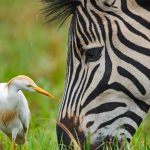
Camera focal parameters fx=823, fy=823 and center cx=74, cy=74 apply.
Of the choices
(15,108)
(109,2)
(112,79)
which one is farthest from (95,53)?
(15,108)

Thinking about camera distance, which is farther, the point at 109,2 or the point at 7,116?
the point at 7,116

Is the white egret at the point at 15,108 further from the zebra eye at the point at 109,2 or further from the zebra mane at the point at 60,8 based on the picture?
the zebra eye at the point at 109,2

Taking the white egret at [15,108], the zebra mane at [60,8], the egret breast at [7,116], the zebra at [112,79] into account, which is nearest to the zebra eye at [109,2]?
the zebra at [112,79]

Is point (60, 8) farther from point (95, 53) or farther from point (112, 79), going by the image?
point (112, 79)

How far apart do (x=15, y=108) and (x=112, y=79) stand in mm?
1454

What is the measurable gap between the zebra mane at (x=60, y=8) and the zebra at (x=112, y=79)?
0.73ft

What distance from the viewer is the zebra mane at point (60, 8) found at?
19.2 feet

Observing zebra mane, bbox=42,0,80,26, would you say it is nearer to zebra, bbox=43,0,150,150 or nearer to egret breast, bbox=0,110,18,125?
zebra, bbox=43,0,150,150

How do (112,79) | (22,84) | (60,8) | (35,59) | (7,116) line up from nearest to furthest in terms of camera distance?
(112,79) < (60,8) < (22,84) < (7,116) < (35,59)

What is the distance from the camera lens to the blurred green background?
7832 millimetres

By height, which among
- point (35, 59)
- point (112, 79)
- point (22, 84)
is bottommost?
point (35, 59)

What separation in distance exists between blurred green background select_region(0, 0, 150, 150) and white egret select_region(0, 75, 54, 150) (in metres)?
0.10

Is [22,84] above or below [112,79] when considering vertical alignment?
below

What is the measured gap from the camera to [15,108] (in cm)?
686
